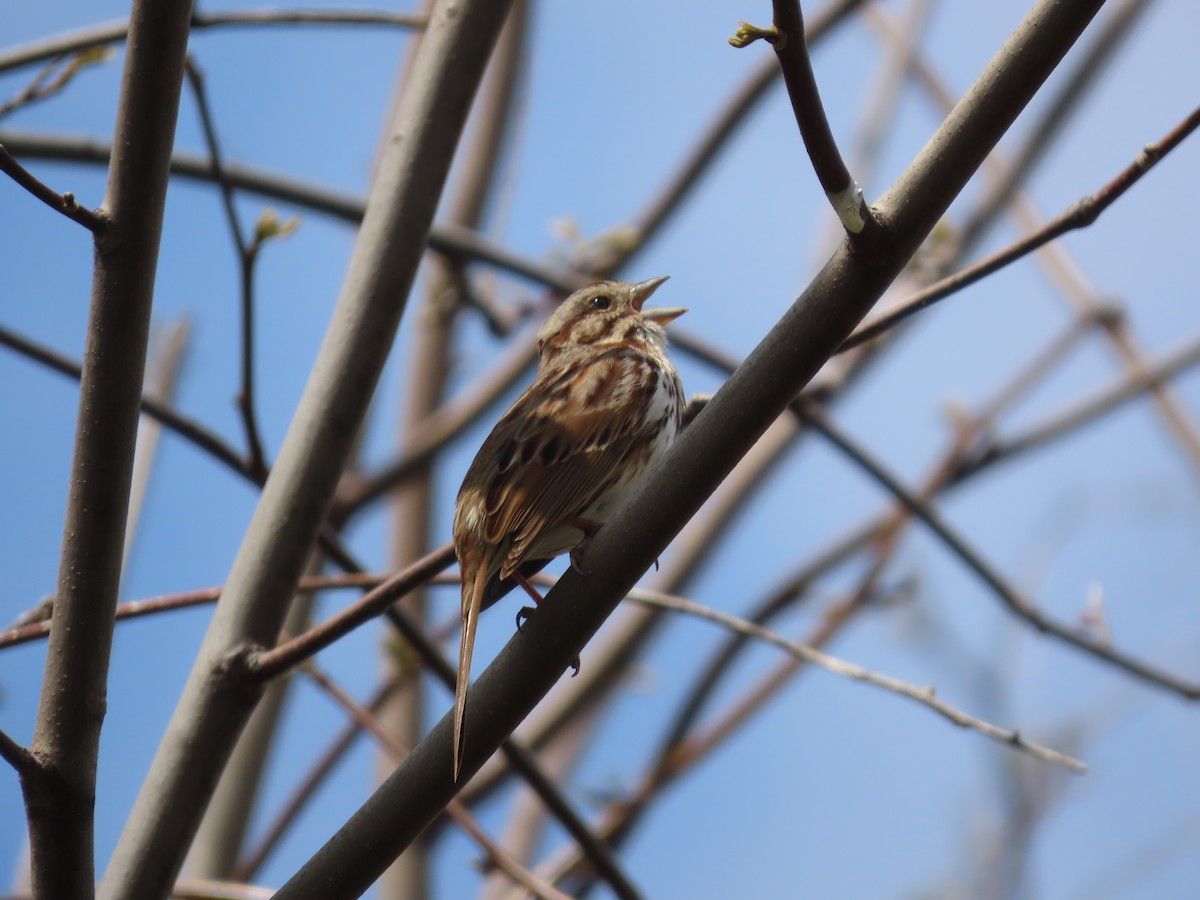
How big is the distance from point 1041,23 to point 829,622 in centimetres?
376

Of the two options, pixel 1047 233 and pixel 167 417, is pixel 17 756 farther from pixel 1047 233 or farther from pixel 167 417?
pixel 1047 233

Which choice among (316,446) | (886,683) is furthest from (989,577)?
(316,446)

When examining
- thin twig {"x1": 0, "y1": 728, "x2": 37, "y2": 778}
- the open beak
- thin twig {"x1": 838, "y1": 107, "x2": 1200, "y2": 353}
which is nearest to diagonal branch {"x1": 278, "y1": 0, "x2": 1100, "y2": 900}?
thin twig {"x1": 838, "y1": 107, "x2": 1200, "y2": 353}

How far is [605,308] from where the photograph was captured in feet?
16.5

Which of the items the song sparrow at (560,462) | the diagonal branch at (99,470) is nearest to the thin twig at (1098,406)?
the song sparrow at (560,462)

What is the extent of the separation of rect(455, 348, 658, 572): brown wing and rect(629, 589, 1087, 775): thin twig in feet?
1.07

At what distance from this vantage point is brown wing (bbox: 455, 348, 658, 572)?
11.0 ft

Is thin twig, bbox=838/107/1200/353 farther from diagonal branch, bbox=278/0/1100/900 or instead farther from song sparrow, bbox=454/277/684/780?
song sparrow, bbox=454/277/684/780

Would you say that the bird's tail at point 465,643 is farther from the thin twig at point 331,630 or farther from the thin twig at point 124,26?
the thin twig at point 124,26

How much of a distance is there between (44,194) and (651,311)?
8.61 feet

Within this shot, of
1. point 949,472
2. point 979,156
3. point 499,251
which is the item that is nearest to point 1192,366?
point 949,472

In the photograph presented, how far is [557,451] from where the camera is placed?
3.59m

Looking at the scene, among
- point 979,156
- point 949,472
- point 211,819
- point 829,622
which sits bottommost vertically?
point 979,156

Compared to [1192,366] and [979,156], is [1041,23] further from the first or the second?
[1192,366]
